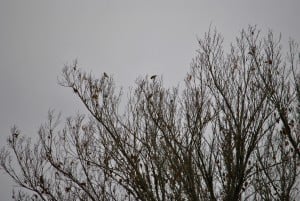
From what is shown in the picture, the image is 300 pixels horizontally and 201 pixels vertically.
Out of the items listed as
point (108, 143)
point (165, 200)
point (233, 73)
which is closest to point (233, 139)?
point (233, 73)

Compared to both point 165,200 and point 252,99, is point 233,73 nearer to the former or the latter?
point 252,99

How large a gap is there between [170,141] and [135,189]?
1.18 metres

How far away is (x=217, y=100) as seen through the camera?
5.47 m

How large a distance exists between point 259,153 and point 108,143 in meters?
3.14

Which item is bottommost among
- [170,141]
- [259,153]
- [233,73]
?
[259,153]

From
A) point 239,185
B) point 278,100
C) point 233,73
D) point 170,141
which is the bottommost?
point 239,185

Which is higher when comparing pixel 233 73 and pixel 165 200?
pixel 233 73

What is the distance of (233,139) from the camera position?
197 inches

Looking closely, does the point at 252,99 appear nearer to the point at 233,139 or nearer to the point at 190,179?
the point at 233,139

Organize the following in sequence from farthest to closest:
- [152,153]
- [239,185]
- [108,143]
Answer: [108,143] < [152,153] < [239,185]

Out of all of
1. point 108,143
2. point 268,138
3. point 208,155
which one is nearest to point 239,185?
point 208,155

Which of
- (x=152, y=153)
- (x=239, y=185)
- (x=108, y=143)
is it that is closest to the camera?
(x=239, y=185)

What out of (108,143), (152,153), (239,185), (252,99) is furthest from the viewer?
(108,143)

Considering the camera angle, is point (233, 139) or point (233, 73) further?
point (233, 73)
